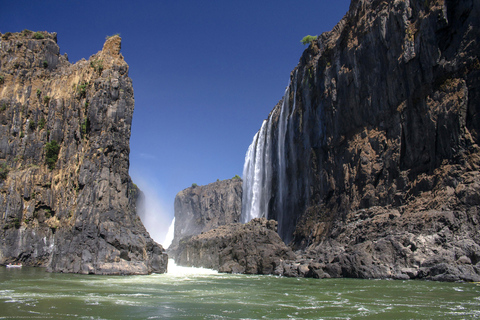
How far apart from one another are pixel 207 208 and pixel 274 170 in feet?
158

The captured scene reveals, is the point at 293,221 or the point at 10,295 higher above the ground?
the point at 293,221

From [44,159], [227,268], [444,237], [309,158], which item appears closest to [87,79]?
[44,159]

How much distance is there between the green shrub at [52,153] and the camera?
127 ft

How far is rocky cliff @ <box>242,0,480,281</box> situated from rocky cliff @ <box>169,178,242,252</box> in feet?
157

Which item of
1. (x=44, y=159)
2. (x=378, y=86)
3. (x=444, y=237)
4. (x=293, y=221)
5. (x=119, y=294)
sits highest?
(x=378, y=86)

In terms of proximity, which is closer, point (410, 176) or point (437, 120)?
point (437, 120)

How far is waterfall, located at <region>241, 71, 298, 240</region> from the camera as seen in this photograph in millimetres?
51969

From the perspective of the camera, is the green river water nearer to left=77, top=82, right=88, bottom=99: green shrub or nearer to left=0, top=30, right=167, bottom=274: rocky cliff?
left=0, top=30, right=167, bottom=274: rocky cliff

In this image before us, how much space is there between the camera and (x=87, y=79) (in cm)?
3641

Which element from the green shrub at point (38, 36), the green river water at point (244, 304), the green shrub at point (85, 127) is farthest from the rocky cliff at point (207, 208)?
the green river water at point (244, 304)

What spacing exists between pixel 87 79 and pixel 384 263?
29221 millimetres

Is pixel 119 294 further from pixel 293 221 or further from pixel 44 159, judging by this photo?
pixel 293 221

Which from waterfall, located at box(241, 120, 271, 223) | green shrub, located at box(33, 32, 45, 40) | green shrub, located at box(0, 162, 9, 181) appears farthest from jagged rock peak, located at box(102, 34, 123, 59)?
waterfall, located at box(241, 120, 271, 223)

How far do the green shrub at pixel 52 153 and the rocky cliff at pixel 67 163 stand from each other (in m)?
0.09
